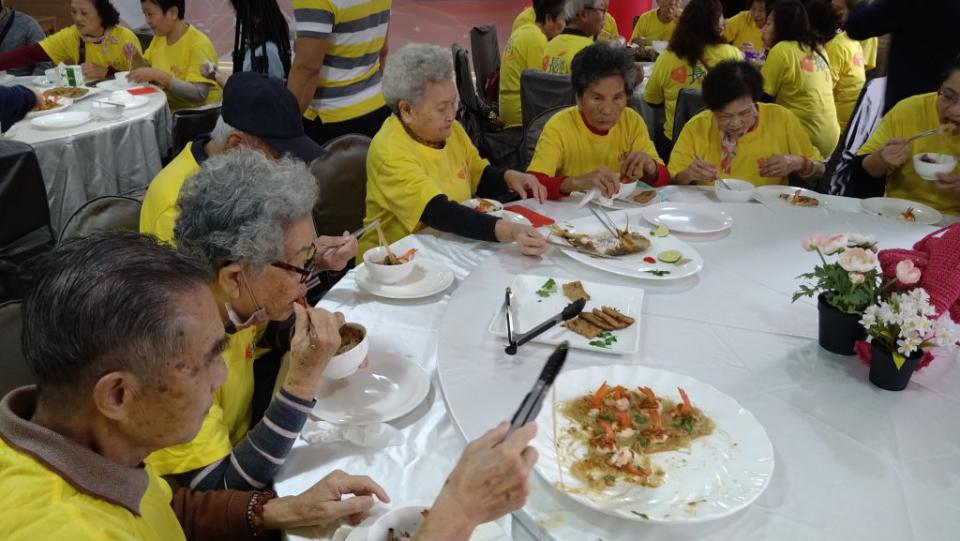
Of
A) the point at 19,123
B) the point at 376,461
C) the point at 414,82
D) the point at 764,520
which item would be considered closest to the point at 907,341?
the point at 764,520

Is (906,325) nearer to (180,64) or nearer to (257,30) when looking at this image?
(257,30)

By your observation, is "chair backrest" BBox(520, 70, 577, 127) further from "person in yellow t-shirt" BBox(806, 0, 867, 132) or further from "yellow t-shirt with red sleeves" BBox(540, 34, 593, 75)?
"person in yellow t-shirt" BBox(806, 0, 867, 132)

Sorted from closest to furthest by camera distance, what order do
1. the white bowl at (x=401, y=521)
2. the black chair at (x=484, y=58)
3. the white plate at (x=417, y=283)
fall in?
the white bowl at (x=401, y=521) → the white plate at (x=417, y=283) → the black chair at (x=484, y=58)

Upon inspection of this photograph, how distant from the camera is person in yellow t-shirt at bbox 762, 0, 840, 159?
13.4 ft

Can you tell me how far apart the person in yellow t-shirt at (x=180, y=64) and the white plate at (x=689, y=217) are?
341cm

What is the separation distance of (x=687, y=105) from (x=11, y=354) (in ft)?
11.5

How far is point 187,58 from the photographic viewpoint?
4.58m

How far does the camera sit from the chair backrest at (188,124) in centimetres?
356

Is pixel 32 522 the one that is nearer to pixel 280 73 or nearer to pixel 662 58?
pixel 280 73

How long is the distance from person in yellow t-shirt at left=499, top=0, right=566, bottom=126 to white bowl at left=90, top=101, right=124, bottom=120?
258 centimetres

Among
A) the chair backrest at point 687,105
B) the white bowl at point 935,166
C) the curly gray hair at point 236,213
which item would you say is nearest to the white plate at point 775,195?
the white bowl at point 935,166

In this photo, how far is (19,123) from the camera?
12.1ft

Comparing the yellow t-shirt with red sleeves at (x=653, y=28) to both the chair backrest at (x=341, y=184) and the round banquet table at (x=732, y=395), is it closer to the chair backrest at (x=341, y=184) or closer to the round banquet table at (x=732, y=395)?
the chair backrest at (x=341, y=184)

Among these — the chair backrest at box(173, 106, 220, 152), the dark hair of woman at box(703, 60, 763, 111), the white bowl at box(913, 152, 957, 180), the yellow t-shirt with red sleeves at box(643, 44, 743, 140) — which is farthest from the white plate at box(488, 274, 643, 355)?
the yellow t-shirt with red sleeves at box(643, 44, 743, 140)
